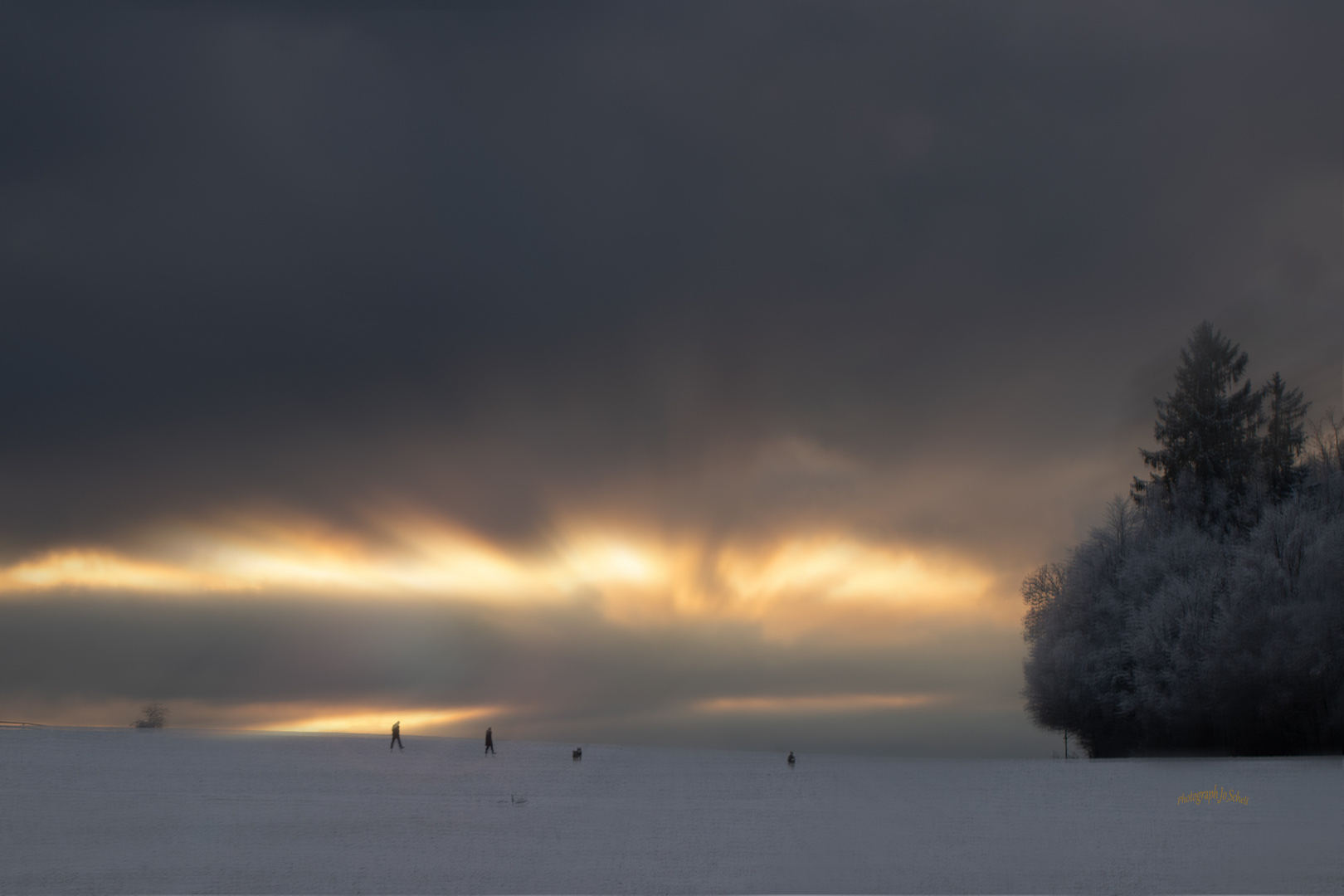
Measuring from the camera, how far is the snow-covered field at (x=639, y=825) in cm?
2162

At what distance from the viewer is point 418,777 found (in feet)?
110

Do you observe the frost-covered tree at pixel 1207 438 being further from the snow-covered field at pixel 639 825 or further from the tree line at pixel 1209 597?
the snow-covered field at pixel 639 825

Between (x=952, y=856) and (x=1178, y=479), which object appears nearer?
(x=952, y=856)

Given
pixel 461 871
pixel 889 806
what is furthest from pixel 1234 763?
pixel 461 871

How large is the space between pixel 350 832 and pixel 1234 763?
3438 cm

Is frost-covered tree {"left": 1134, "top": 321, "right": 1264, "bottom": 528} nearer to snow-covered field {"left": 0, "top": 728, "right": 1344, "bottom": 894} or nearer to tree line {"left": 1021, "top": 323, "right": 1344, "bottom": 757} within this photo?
tree line {"left": 1021, "top": 323, "right": 1344, "bottom": 757}

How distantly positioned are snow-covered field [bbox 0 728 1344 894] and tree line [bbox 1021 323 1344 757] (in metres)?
4.92

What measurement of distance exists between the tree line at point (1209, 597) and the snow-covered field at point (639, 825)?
4.92 meters

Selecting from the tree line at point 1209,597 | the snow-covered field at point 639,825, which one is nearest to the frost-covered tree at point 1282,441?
the tree line at point 1209,597

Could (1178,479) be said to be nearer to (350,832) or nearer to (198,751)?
(350,832)

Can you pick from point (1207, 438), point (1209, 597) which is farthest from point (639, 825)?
point (1207, 438)

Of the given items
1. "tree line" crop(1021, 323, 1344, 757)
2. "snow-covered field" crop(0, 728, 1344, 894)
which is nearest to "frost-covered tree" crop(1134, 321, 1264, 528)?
"tree line" crop(1021, 323, 1344, 757)

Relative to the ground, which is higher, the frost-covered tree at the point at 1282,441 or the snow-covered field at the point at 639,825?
the frost-covered tree at the point at 1282,441

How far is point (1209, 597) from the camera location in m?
43.5
